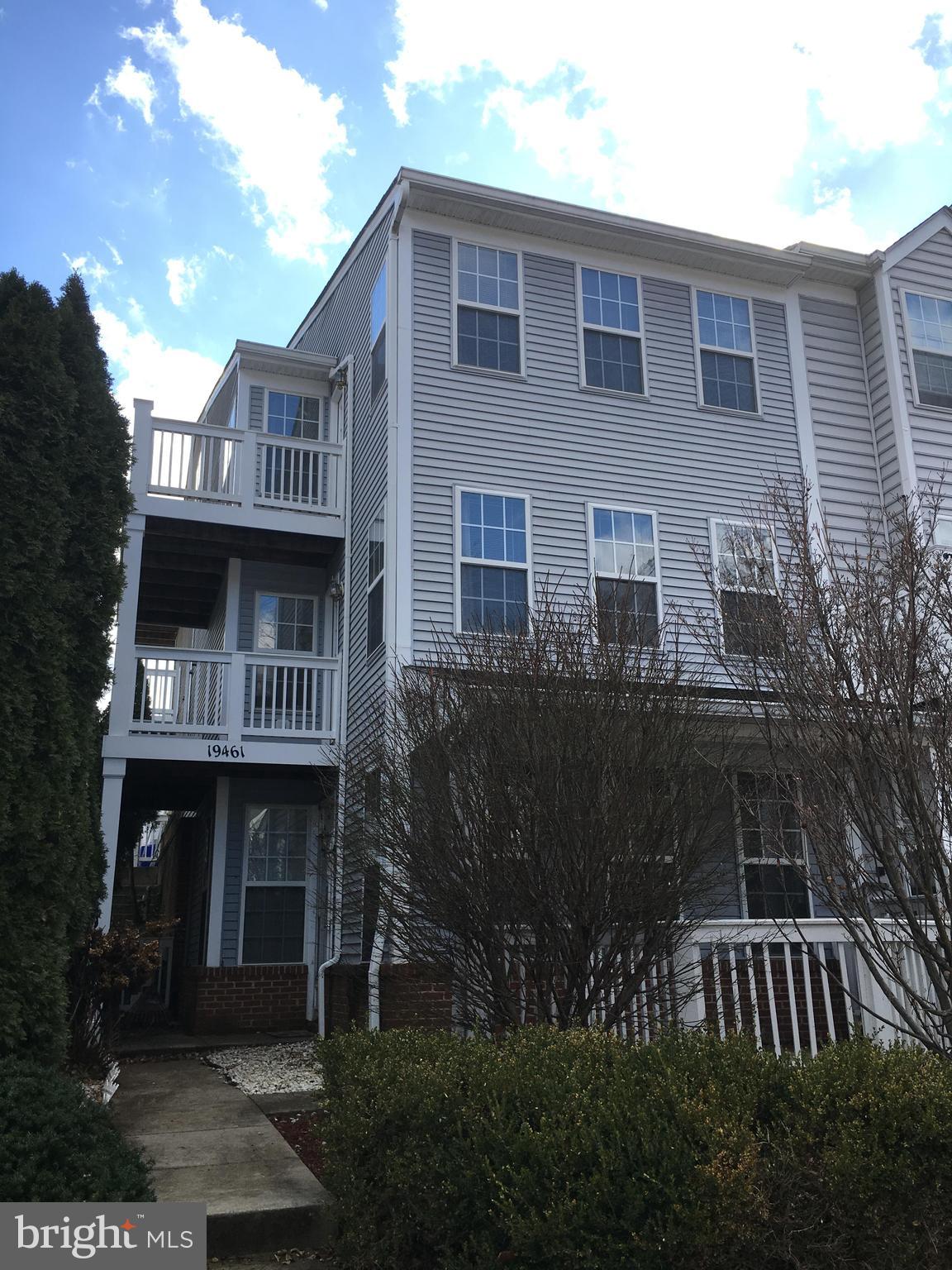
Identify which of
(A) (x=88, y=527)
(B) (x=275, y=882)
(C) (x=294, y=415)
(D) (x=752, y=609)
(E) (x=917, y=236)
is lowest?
(B) (x=275, y=882)

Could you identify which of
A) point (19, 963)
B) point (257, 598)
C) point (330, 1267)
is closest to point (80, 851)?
point (19, 963)

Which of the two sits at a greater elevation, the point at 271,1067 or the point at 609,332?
the point at 609,332

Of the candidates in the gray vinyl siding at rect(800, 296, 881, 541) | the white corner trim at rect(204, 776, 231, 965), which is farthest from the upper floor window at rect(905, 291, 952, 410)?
the white corner trim at rect(204, 776, 231, 965)

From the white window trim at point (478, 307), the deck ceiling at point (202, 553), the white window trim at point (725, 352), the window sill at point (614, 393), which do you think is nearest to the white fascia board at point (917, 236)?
the white window trim at point (725, 352)

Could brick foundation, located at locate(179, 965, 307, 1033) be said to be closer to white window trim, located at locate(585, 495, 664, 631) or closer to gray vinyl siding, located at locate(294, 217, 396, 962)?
gray vinyl siding, located at locate(294, 217, 396, 962)

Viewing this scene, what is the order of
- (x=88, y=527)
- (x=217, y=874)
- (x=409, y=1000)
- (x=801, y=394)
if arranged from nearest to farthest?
1. (x=88, y=527)
2. (x=409, y=1000)
3. (x=217, y=874)
4. (x=801, y=394)

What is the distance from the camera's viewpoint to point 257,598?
13859mm

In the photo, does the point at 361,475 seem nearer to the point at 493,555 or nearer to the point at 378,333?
the point at 378,333

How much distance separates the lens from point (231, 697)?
11852 mm

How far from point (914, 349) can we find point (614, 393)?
415 cm

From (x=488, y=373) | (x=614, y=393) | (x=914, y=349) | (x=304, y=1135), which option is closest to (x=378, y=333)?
(x=488, y=373)

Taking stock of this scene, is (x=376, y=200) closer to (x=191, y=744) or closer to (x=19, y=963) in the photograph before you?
(x=191, y=744)

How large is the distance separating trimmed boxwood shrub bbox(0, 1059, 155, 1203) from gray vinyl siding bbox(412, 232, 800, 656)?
6.72 m

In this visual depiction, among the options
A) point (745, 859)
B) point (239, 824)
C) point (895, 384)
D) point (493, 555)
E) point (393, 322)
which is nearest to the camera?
point (745, 859)
